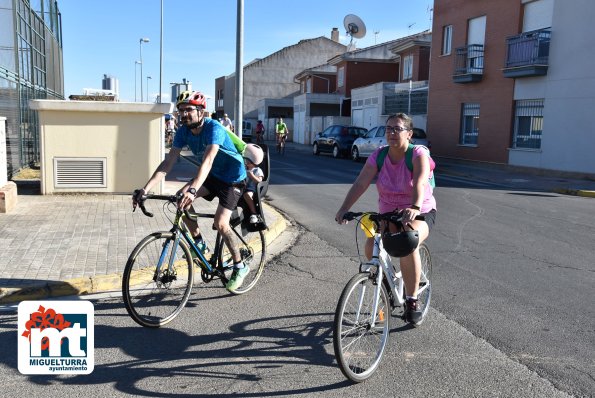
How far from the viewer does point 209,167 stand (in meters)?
4.72

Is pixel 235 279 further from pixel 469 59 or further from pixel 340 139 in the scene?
pixel 340 139

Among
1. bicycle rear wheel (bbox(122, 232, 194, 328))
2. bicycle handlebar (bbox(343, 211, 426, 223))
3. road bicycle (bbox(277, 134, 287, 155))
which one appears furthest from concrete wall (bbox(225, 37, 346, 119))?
bicycle handlebar (bbox(343, 211, 426, 223))

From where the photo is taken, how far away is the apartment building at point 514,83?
19625 mm

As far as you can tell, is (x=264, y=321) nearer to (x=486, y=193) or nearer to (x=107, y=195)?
(x=107, y=195)

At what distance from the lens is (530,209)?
1178cm

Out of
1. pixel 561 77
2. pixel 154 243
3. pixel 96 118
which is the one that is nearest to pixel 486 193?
pixel 561 77

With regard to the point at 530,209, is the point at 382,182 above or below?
above

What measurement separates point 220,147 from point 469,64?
22.6 meters

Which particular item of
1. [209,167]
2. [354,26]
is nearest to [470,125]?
[209,167]

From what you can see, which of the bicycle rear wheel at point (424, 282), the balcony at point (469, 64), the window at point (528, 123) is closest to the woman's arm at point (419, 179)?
the bicycle rear wheel at point (424, 282)

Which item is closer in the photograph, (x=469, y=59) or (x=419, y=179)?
(x=419, y=179)

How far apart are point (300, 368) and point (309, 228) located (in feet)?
17.5

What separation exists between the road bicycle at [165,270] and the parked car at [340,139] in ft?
75.2

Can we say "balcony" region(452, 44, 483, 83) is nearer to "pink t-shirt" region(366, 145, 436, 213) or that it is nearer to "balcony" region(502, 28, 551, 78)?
"balcony" region(502, 28, 551, 78)
